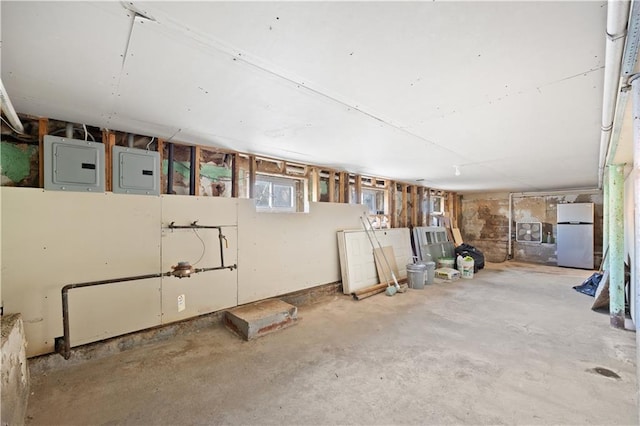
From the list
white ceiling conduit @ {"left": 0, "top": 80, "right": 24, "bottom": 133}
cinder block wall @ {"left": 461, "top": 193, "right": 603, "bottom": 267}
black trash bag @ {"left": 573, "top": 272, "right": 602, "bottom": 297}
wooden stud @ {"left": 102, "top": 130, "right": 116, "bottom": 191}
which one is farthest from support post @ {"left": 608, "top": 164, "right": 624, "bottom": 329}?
white ceiling conduit @ {"left": 0, "top": 80, "right": 24, "bottom": 133}

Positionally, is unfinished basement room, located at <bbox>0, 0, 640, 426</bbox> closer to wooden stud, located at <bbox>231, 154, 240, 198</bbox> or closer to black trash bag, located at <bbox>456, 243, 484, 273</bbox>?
wooden stud, located at <bbox>231, 154, 240, 198</bbox>

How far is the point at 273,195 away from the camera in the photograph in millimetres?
3955

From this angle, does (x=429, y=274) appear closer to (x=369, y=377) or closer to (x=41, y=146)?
(x=369, y=377)

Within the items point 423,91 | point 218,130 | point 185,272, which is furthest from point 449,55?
point 185,272

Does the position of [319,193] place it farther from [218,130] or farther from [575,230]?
[575,230]

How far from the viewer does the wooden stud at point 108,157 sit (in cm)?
248

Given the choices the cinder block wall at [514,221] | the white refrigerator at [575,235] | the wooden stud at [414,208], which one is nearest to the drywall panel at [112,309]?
the wooden stud at [414,208]

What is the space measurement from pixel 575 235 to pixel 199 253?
8.48 metres

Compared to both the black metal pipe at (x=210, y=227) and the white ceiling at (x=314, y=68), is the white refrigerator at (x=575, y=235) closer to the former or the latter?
the white ceiling at (x=314, y=68)

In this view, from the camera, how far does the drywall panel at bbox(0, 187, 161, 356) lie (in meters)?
2.08

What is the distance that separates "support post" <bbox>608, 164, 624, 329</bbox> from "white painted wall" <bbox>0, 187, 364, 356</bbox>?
3894mm

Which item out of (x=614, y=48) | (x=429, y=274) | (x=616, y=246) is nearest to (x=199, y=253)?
(x=614, y=48)

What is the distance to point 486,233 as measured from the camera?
8242 millimetres

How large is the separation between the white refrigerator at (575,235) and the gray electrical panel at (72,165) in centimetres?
924
